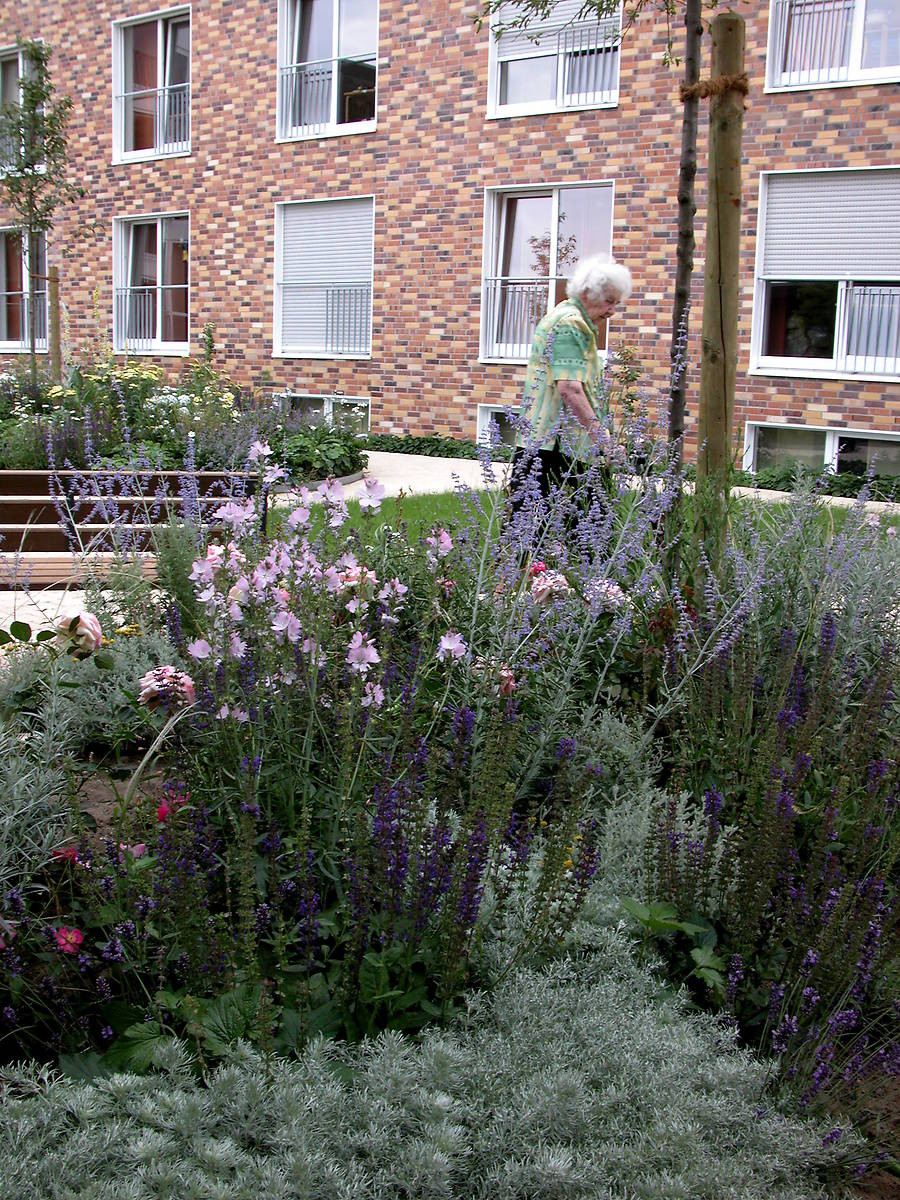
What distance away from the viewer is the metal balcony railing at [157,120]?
1914cm

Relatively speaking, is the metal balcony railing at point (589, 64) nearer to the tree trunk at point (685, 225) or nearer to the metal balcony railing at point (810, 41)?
the metal balcony railing at point (810, 41)

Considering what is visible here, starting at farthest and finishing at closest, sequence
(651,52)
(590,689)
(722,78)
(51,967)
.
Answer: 1. (651,52)
2. (722,78)
3. (590,689)
4. (51,967)

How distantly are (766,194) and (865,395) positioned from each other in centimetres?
275

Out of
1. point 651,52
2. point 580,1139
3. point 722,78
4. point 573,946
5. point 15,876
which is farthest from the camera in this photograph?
point 651,52

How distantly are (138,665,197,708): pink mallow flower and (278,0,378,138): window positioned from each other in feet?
49.9

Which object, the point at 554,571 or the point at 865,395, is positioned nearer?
the point at 554,571

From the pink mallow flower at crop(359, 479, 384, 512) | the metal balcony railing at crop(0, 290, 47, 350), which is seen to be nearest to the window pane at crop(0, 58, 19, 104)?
the metal balcony railing at crop(0, 290, 47, 350)

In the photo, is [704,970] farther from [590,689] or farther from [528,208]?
[528,208]

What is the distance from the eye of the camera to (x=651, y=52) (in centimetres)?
1345

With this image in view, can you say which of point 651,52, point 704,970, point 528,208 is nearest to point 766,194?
point 651,52

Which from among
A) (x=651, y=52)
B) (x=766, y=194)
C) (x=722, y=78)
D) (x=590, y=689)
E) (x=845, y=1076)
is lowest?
(x=845, y=1076)

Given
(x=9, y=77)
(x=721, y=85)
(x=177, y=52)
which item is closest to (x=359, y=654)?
(x=721, y=85)

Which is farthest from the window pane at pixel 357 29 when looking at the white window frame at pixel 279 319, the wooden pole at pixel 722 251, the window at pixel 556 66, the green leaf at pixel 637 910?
the green leaf at pixel 637 910

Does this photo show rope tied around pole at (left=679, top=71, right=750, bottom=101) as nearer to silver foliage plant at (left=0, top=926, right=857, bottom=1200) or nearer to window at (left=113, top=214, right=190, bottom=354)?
silver foliage plant at (left=0, top=926, right=857, bottom=1200)
